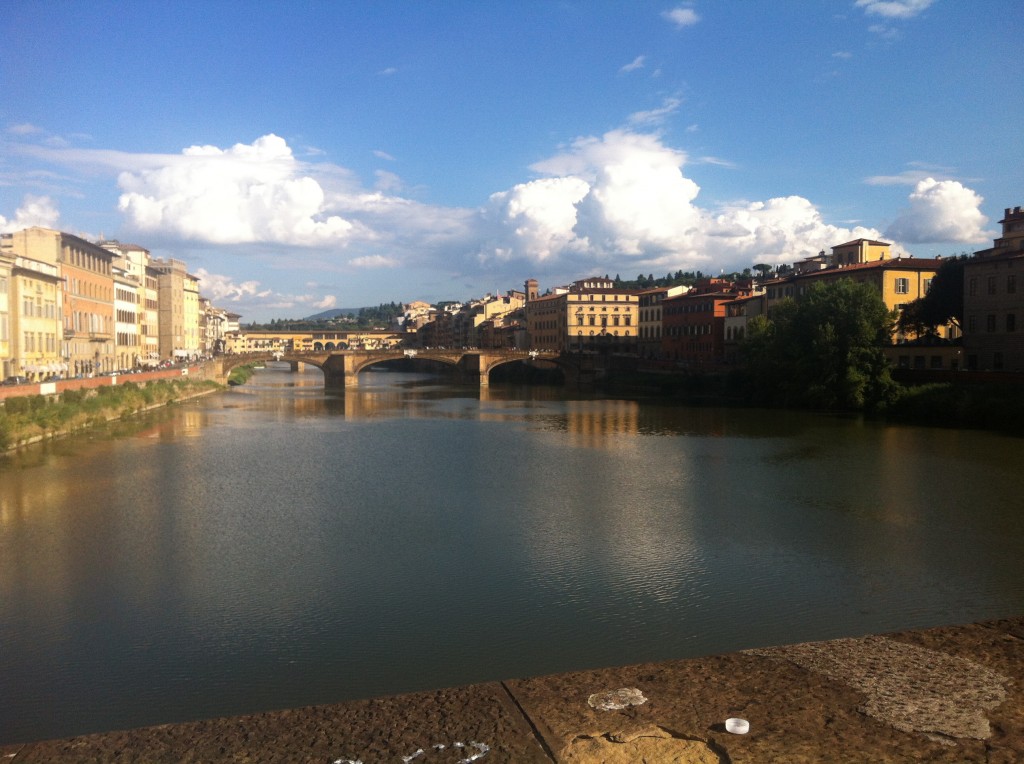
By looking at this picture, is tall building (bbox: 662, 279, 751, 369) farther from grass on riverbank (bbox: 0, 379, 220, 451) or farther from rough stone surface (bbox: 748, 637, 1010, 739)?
rough stone surface (bbox: 748, 637, 1010, 739)

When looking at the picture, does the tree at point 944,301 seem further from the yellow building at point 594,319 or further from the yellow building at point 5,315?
the yellow building at point 5,315

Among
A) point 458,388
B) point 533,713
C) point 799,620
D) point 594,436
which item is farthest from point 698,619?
point 458,388

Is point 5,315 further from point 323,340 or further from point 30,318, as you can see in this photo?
point 323,340

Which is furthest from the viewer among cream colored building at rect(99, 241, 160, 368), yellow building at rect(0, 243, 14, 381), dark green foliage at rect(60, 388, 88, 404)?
cream colored building at rect(99, 241, 160, 368)

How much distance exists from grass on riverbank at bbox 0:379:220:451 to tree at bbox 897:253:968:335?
3800 centimetres

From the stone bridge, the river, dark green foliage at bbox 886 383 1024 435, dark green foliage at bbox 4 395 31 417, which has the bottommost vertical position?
the river

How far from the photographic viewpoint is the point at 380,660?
30.1 feet

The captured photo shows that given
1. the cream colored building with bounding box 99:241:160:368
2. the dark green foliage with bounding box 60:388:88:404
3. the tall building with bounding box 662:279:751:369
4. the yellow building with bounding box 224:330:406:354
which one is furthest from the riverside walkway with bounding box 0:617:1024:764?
the yellow building with bounding box 224:330:406:354

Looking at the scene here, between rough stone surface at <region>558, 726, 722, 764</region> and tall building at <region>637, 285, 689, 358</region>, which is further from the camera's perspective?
tall building at <region>637, 285, 689, 358</region>

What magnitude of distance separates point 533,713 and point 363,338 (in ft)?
408

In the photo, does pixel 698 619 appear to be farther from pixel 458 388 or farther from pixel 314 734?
pixel 458 388

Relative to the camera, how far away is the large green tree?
37312mm

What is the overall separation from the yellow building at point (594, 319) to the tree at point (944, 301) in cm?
3767

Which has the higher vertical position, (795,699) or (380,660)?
(795,699)
